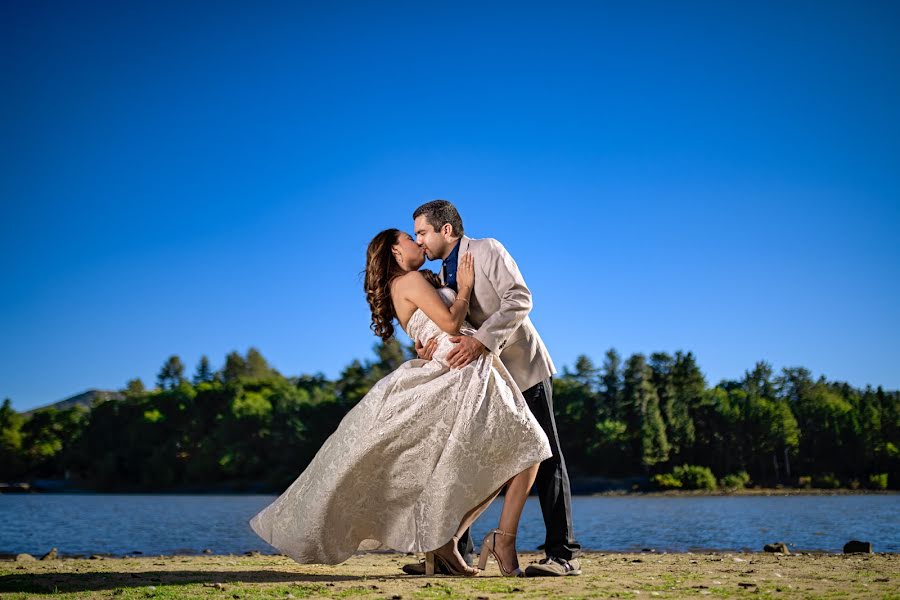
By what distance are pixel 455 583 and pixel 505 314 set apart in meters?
1.98

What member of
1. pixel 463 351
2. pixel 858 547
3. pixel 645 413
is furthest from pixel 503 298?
pixel 645 413

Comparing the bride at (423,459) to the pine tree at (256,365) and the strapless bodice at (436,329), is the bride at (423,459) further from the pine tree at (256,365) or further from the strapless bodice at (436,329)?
the pine tree at (256,365)

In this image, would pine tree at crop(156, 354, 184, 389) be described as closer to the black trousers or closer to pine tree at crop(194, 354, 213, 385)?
pine tree at crop(194, 354, 213, 385)

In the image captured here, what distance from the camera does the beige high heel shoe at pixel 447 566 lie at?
6.38 meters

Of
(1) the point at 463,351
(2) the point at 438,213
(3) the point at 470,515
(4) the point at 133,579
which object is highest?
(2) the point at 438,213

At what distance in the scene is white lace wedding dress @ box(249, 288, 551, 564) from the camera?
602 cm

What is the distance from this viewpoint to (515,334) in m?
6.39

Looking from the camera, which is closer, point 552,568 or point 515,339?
point 552,568

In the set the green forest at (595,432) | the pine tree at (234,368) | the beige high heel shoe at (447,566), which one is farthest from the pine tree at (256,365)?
the beige high heel shoe at (447,566)

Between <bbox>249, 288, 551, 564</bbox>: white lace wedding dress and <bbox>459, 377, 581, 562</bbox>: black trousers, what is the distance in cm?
29

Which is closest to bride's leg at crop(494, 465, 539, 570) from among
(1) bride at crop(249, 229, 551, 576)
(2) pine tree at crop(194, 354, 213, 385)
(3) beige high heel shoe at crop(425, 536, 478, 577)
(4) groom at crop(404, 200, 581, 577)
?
(1) bride at crop(249, 229, 551, 576)

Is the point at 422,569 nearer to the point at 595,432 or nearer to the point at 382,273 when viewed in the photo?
the point at 382,273

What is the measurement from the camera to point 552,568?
245 inches

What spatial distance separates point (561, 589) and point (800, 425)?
7556cm
